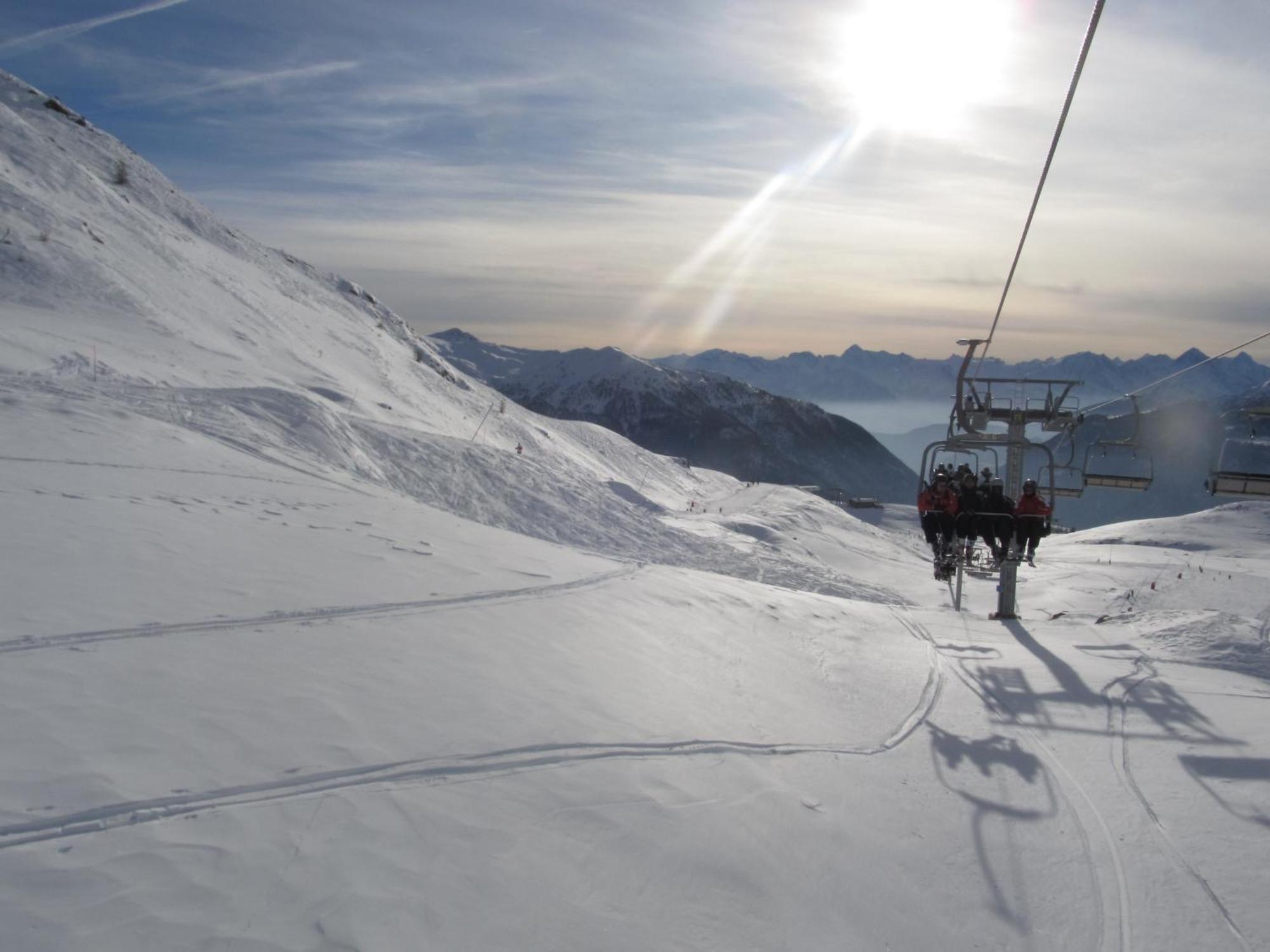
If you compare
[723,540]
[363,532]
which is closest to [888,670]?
[363,532]

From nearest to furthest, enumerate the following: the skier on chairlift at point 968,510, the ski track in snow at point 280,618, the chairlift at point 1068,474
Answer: the ski track in snow at point 280,618 → the chairlift at point 1068,474 → the skier on chairlift at point 968,510

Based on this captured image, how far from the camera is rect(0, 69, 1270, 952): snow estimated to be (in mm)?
4465

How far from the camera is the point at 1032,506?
1703cm

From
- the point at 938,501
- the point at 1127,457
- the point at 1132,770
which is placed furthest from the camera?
the point at 938,501

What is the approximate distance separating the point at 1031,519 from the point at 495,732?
13798 millimetres

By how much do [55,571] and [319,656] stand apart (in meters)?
2.31

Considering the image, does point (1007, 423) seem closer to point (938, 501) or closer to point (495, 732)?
point (938, 501)

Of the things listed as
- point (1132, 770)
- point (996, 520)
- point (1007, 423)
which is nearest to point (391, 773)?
point (1132, 770)

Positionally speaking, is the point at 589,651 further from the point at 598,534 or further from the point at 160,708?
the point at 598,534

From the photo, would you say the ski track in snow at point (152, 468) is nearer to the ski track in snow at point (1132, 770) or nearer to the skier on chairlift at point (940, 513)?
the ski track in snow at point (1132, 770)

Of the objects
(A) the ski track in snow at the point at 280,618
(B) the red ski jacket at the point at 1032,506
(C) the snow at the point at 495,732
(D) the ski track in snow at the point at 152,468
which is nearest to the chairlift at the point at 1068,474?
(B) the red ski jacket at the point at 1032,506

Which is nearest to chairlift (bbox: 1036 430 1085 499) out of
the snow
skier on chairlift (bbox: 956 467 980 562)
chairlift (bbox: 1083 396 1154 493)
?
chairlift (bbox: 1083 396 1154 493)

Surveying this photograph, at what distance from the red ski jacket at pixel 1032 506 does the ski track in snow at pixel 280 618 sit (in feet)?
31.4

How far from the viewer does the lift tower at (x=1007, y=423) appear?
17.9 metres
